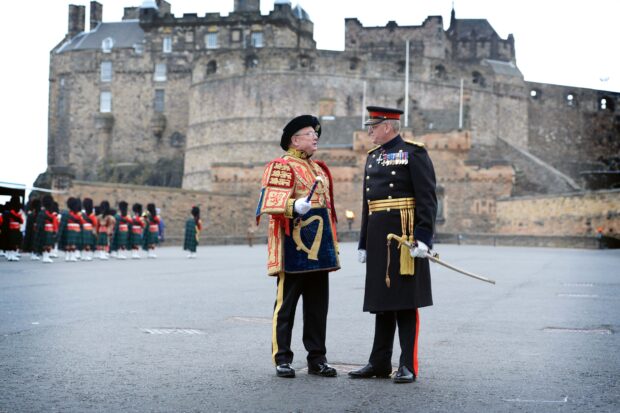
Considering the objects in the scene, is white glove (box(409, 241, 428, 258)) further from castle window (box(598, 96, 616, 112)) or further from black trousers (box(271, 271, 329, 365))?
castle window (box(598, 96, 616, 112))

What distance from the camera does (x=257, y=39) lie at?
62.9 m

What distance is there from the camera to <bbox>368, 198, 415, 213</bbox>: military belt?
19.6ft

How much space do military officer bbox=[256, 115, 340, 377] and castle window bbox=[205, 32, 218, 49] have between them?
58947 millimetres

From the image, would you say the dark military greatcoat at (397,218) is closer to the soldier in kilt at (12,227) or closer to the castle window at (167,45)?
the soldier in kilt at (12,227)

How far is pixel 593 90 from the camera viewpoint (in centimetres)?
6950

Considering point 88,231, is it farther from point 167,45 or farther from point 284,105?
point 167,45

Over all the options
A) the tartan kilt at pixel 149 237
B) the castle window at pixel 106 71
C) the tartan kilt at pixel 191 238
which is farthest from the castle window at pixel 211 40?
the tartan kilt at pixel 191 238

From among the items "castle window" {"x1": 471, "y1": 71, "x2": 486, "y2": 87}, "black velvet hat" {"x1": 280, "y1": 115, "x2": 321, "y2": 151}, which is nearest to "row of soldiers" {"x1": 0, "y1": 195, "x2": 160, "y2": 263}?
"black velvet hat" {"x1": 280, "y1": 115, "x2": 321, "y2": 151}

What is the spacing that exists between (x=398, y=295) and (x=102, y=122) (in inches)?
2358

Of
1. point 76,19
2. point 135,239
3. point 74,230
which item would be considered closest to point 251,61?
point 76,19

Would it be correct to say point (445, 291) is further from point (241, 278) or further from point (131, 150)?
point (131, 150)

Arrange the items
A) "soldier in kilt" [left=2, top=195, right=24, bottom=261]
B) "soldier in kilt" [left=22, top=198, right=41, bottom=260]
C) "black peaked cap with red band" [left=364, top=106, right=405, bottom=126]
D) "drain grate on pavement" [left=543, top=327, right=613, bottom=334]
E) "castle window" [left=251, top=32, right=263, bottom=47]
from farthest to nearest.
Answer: "castle window" [left=251, top=32, right=263, bottom=47] < "soldier in kilt" [left=22, top=198, right=41, bottom=260] < "soldier in kilt" [left=2, top=195, right=24, bottom=261] < "drain grate on pavement" [left=543, top=327, right=613, bottom=334] < "black peaked cap with red band" [left=364, top=106, right=405, bottom=126]

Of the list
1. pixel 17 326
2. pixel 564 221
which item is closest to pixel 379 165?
pixel 17 326

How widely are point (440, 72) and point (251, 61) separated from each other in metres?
11.2
